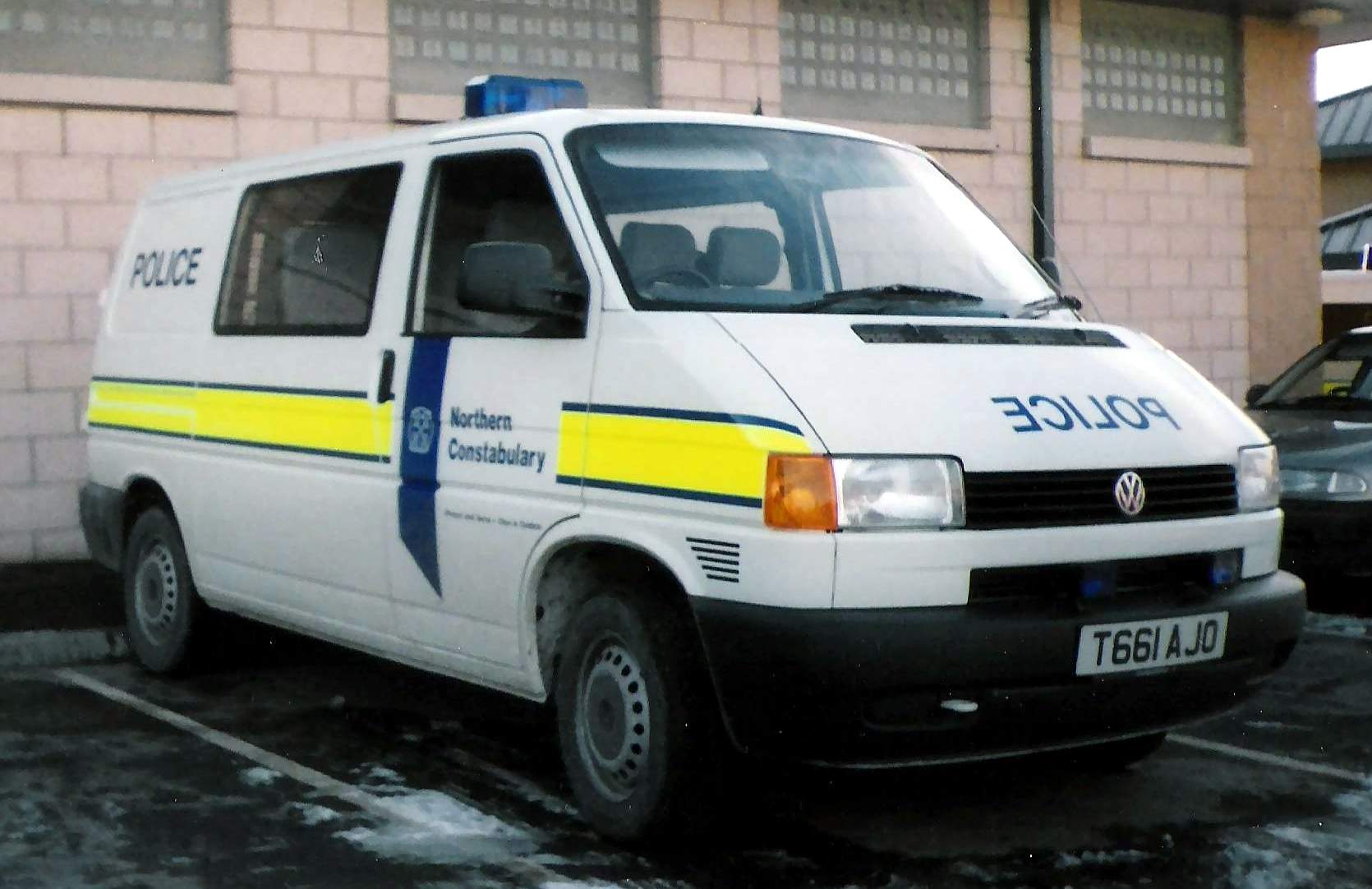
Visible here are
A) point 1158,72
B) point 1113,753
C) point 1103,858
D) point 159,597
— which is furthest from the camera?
point 1158,72

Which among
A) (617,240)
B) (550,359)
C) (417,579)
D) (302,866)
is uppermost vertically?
(617,240)

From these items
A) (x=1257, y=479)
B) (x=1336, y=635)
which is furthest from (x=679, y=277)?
(x=1336, y=635)

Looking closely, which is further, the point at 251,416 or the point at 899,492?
the point at 251,416

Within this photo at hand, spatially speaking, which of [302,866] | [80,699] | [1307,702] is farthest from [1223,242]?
[302,866]

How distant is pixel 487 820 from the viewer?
5.18 metres

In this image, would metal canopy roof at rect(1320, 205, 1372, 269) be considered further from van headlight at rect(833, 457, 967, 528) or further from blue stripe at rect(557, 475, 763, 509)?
van headlight at rect(833, 457, 967, 528)

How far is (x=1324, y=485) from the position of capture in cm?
866

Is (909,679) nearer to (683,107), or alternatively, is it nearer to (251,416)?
(251,416)

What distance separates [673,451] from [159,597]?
356cm

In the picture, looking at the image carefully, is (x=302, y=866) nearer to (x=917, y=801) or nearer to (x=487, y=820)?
(x=487, y=820)

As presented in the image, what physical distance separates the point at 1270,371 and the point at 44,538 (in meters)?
9.87

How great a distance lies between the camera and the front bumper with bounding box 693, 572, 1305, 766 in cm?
436

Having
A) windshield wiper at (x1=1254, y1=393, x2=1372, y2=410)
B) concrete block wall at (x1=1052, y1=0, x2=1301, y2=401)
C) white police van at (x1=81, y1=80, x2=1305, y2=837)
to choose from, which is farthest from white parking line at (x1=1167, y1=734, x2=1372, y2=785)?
concrete block wall at (x1=1052, y1=0, x2=1301, y2=401)

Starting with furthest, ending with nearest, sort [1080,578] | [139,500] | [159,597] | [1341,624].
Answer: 1. [1341,624]
2. [139,500]
3. [159,597]
4. [1080,578]
